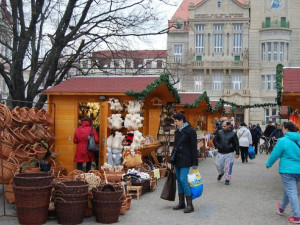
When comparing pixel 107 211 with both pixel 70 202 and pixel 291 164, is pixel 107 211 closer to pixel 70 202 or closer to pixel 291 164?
pixel 70 202

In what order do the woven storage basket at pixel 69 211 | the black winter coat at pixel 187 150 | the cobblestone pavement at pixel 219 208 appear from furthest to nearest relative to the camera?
the black winter coat at pixel 187 150
the cobblestone pavement at pixel 219 208
the woven storage basket at pixel 69 211

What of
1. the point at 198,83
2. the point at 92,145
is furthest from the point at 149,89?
the point at 198,83

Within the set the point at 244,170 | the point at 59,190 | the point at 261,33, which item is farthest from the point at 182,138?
the point at 261,33

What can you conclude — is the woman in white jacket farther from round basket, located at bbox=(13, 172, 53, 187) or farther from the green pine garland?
round basket, located at bbox=(13, 172, 53, 187)

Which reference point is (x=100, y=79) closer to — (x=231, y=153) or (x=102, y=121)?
(x=102, y=121)

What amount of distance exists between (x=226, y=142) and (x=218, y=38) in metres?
39.7

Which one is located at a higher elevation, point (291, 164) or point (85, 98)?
point (85, 98)

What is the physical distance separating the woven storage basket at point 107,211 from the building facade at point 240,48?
134ft

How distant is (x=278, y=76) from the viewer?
11070 millimetres

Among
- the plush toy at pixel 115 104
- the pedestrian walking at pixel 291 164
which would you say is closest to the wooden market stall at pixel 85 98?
the plush toy at pixel 115 104

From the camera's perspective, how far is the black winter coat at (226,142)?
465 inches

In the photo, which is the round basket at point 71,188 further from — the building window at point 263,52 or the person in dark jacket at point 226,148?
the building window at point 263,52

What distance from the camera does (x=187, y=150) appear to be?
817 cm

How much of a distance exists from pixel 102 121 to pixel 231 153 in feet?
11.9
